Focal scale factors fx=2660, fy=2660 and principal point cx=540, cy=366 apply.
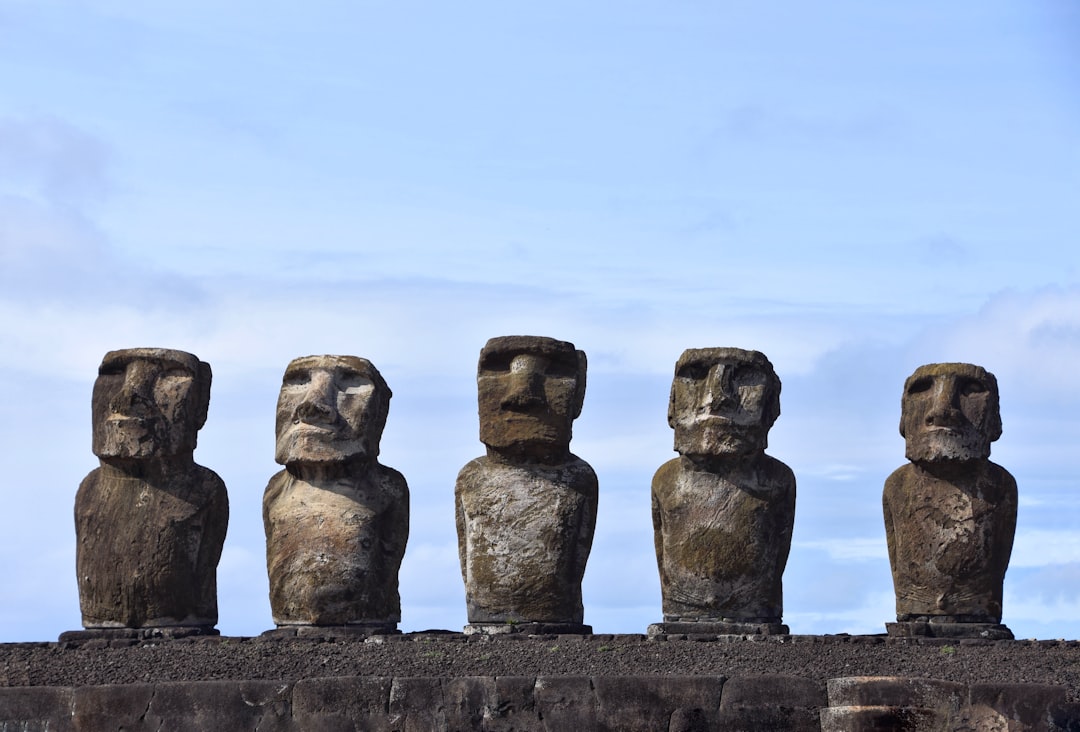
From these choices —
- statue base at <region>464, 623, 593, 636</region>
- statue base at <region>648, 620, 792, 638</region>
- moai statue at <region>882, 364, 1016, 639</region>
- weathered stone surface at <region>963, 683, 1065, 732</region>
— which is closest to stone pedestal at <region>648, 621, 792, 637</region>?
statue base at <region>648, 620, 792, 638</region>

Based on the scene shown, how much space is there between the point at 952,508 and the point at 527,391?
358 centimetres

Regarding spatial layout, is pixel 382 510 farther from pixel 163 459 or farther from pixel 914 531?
pixel 914 531

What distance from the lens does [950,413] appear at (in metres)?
21.5

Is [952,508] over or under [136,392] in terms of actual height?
under

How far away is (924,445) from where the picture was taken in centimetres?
2155

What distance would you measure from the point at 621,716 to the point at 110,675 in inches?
157

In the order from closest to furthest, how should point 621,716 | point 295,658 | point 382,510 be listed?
point 621,716 < point 295,658 < point 382,510

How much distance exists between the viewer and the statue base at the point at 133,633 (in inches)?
836

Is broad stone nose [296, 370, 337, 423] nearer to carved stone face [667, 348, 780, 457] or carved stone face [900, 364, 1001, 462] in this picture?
carved stone face [667, 348, 780, 457]

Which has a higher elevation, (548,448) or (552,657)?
(548,448)

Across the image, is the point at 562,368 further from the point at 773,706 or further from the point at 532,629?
the point at 773,706

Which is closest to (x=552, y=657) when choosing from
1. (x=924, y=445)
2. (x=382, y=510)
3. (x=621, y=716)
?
(x=621, y=716)

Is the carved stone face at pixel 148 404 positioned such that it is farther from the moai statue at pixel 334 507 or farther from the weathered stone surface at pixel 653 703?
the weathered stone surface at pixel 653 703

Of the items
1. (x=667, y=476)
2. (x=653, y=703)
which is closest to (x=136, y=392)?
(x=667, y=476)
